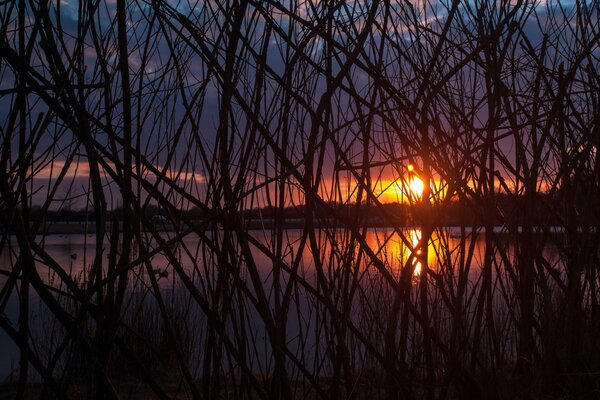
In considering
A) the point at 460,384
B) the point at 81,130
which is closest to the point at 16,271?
the point at 81,130

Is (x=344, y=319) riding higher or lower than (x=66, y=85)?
lower

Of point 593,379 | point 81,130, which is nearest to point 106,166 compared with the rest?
point 81,130

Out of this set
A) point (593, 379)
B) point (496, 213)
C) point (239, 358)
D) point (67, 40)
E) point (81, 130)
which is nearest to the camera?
point (81, 130)

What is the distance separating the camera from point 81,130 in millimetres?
694

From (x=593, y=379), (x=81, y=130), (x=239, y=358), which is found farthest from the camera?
(x=593, y=379)

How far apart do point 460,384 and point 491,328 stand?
4.3 inches

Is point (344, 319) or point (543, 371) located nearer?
point (344, 319)

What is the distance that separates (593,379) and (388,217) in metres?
0.65

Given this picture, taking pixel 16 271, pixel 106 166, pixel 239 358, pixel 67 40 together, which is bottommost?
pixel 239 358

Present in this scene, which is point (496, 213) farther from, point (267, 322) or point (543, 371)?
point (267, 322)

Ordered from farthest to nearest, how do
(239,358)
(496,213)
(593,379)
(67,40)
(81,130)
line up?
(593,379)
(496,213)
(67,40)
(239,358)
(81,130)

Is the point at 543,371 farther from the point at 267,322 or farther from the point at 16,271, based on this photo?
the point at 16,271

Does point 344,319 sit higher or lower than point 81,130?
lower

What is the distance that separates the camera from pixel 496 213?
3.39 ft
